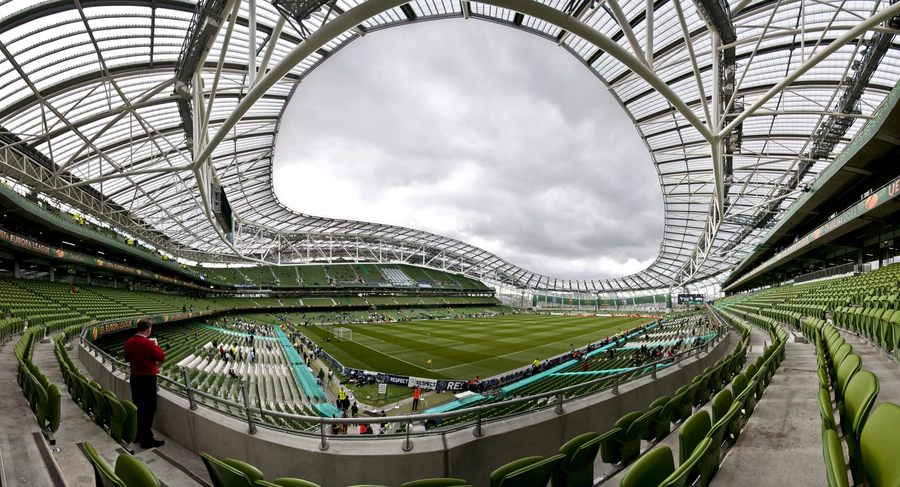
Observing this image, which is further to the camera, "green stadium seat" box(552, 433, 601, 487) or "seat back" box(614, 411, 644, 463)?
"seat back" box(614, 411, 644, 463)

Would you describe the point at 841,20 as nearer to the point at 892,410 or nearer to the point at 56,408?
the point at 892,410

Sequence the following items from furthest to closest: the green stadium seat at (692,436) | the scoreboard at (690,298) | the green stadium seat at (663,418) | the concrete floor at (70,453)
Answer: the scoreboard at (690,298) < the green stadium seat at (663,418) < the concrete floor at (70,453) < the green stadium seat at (692,436)

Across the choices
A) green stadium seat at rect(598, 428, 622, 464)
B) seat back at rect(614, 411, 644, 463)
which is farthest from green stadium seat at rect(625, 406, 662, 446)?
green stadium seat at rect(598, 428, 622, 464)

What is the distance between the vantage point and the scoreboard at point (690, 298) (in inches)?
3078

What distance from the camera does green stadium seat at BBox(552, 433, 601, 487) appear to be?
10.6 feet

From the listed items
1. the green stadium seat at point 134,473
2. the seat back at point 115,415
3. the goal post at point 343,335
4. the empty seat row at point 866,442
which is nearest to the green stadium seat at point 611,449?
the empty seat row at point 866,442

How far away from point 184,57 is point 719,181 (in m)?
28.9

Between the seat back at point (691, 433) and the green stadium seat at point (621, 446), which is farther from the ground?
the seat back at point (691, 433)

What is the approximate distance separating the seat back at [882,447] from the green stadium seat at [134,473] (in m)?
4.09

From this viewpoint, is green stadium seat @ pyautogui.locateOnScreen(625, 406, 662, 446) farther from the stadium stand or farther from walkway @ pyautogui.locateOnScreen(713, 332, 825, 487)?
walkway @ pyautogui.locateOnScreen(713, 332, 825, 487)

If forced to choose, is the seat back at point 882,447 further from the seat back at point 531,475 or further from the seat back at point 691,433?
the seat back at point 531,475

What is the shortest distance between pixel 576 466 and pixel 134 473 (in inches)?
130

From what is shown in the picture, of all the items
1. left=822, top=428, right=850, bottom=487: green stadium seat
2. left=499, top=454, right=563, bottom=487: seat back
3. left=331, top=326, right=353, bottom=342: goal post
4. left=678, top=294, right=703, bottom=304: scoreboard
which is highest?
left=822, top=428, right=850, bottom=487: green stadium seat

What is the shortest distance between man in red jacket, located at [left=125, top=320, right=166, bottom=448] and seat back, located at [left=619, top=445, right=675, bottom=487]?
17.5ft
